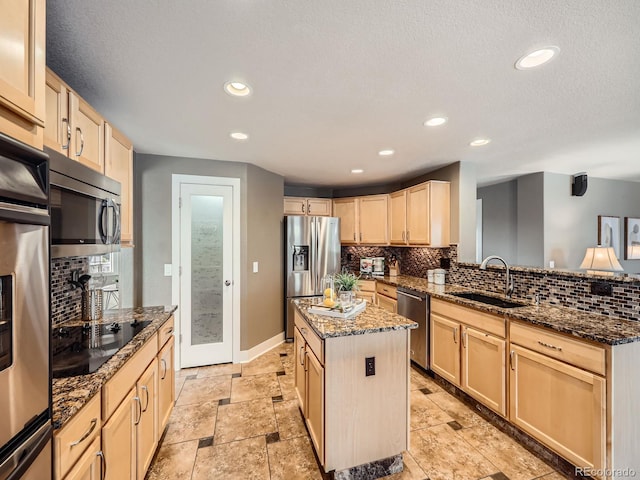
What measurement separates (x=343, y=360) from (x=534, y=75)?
2.03 meters

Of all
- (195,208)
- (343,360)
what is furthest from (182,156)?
(343,360)

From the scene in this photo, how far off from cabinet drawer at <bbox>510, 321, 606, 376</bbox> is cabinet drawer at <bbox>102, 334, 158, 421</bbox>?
97.4 inches

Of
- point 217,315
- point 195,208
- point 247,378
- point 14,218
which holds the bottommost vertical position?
point 247,378

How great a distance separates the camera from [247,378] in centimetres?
292

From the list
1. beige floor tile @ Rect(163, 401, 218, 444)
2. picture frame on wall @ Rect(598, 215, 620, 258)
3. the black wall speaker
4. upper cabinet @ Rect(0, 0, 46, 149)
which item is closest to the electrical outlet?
beige floor tile @ Rect(163, 401, 218, 444)

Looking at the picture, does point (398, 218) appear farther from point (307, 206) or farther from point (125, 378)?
point (125, 378)

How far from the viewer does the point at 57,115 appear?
1380mm

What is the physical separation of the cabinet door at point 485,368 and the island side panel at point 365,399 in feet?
2.92

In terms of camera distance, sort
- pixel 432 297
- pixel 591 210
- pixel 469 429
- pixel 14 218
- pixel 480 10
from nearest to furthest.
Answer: pixel 14 218
pixel 480 10
pixel 469 429
pixel 432 297
pixel 591 210

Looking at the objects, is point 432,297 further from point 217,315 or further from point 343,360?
point 217,315

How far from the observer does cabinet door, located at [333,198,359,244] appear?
4642 millimetres

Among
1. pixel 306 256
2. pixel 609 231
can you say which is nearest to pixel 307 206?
pixel 306 256

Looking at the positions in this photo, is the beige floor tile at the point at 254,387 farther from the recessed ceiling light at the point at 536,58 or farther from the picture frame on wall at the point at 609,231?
the picture frame on wall at the point at 609,231

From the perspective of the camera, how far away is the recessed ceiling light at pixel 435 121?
217cm
